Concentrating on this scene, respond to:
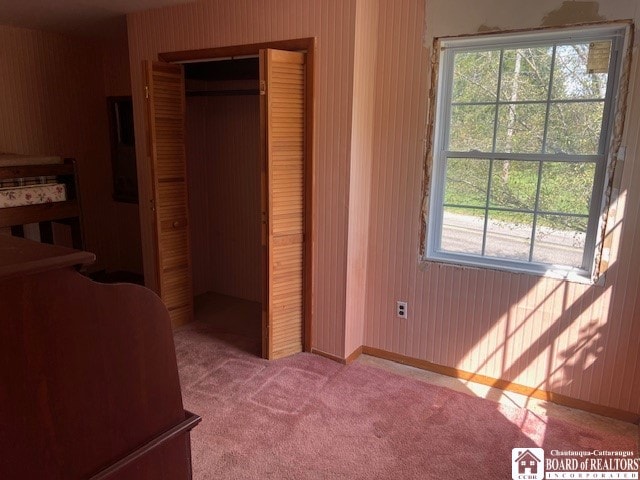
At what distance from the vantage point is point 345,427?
94.4 inches

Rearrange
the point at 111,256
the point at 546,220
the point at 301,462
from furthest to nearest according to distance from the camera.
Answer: the point at 111,256 → the point at 546,220 → the point at 301,462

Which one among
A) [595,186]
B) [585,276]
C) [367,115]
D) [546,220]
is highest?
[367,115]

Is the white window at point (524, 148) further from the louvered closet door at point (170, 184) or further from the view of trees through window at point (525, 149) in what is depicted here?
the louvered closet door at point (170, 184)

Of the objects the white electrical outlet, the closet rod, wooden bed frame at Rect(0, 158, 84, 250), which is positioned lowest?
the white electrical outlet

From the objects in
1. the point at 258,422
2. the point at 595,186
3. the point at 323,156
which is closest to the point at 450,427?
the point at 258,422

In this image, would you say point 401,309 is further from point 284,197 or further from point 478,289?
point 284,197

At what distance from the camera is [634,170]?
2.29 meters

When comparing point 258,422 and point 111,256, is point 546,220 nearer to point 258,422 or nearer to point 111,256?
point 258,422

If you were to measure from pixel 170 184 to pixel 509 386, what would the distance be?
2662 millimetres

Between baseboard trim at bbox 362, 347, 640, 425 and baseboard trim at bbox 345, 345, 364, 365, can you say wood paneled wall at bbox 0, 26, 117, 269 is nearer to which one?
baseboard trim at bbox 345, 345, 364, 365

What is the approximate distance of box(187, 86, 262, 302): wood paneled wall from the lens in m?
3.97

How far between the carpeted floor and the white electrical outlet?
384 millimetres

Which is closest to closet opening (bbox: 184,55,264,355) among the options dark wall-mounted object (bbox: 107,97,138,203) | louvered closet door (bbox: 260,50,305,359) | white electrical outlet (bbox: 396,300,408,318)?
louvered closet door (bbox: 260,50,305,359)

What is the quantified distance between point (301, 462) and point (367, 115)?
1973mm
